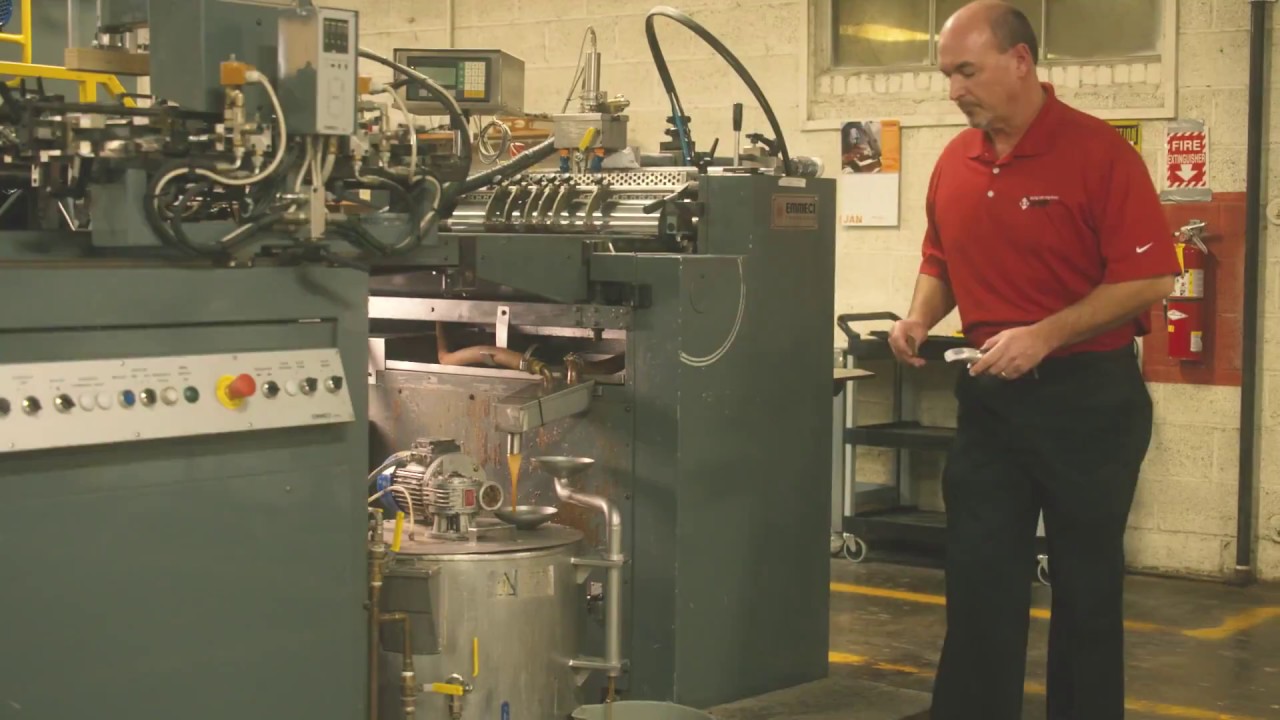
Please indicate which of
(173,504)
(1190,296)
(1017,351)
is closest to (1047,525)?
(1017,351)

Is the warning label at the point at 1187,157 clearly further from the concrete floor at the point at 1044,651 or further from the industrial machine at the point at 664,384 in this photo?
the industrial machine at the point at 664,384

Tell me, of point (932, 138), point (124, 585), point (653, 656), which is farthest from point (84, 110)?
point (932, 138)

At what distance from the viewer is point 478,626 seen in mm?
2869

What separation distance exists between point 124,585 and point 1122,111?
398 cm

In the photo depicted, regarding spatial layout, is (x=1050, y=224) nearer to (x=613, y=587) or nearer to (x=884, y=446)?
(x=613, y=587)

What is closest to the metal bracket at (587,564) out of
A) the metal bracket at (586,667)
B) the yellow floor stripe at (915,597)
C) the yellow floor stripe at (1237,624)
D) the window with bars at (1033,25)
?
the metal bracket at (586,667)

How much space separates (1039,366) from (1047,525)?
0.98 ft

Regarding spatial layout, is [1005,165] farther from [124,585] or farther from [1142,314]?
[124,585]

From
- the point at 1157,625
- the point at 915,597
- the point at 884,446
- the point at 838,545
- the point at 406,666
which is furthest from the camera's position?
the point at 838,545

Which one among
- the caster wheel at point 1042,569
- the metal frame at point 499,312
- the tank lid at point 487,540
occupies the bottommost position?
the caster wheel at point 1042,569

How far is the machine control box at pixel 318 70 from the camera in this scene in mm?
2469

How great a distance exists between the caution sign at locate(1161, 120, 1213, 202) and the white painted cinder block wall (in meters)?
0.04

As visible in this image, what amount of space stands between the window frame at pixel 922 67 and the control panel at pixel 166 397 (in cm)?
349

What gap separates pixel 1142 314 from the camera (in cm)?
290
